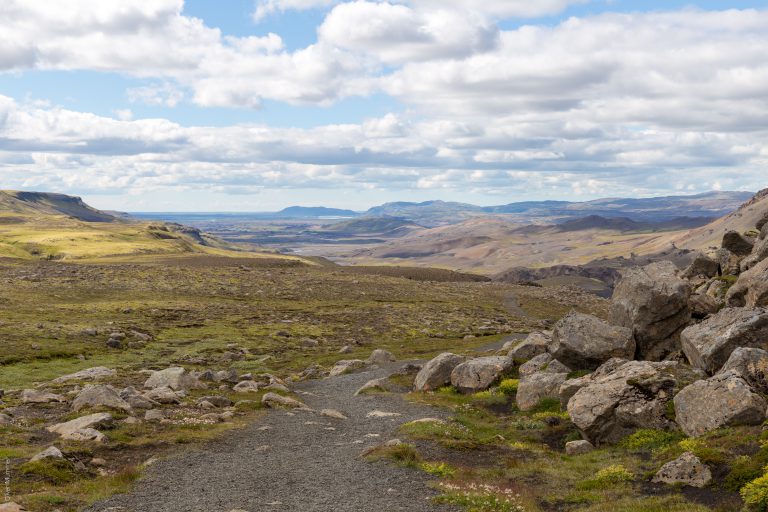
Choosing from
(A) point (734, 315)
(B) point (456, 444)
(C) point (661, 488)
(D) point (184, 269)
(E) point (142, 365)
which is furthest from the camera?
(D) point (184, 269)

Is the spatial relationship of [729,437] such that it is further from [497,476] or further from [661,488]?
[497,476]

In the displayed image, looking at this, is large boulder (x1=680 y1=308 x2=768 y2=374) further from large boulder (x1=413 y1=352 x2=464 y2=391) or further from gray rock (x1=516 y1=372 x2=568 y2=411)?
large boulder (x1=413 y1=352 x2=464 y2=391)

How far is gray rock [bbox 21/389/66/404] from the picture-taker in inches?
1646

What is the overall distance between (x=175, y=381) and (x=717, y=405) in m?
39.8

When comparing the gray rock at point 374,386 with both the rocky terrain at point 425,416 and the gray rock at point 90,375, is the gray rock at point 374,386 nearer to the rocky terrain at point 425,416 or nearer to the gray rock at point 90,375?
the rocky terrain at point 425,416

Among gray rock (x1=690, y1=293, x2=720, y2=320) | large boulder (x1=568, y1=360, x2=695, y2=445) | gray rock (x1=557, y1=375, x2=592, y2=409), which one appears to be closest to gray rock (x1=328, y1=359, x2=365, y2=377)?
gray rock (x1=557, y1=375, x2=592, y2=409)

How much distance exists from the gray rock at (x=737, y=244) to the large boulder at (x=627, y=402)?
2853 cm

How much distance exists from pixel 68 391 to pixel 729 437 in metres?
44.9

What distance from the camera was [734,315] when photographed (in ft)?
112

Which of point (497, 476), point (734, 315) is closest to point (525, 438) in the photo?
point (497, 476)

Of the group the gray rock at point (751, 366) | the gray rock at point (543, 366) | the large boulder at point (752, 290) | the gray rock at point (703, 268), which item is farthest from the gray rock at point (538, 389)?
the gray rock at point (703, 268)

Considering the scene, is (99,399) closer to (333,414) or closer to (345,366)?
(333,414)

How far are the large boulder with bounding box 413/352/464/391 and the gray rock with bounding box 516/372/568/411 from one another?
32.3ft

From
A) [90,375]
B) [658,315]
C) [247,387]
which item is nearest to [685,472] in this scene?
[658,315]
